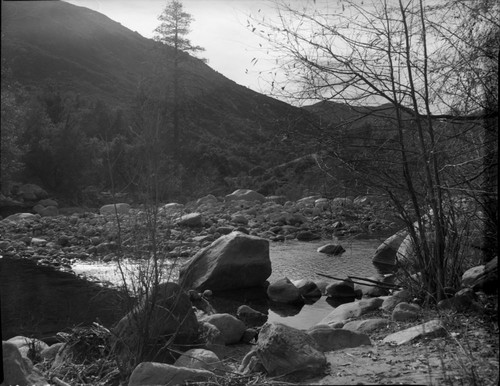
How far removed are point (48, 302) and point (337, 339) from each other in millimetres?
5030

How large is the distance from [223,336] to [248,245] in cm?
324

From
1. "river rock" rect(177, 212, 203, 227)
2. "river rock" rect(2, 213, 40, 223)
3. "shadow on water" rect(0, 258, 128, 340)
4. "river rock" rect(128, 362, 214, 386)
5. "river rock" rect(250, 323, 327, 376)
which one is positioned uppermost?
"river rock" rect(250, 323, 327, 376)

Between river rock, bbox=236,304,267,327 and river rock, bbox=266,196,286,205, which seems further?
river rock, bbox=266,196,286,205

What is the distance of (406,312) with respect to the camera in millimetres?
5633

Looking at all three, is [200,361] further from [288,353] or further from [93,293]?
[93,293]

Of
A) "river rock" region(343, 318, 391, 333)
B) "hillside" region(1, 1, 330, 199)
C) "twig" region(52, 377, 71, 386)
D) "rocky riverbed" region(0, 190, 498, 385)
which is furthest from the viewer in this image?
"hillside" region(1, 1, 330, 199)

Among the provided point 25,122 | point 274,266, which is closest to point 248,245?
point 274,266

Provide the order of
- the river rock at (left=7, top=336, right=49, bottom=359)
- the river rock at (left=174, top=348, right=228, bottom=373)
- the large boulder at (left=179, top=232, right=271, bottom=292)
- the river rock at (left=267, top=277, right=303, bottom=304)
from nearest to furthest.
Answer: the river rock at (left=174, top=348, right=228, bottom=373) < the river rock at (left=7, top=336, right=49, bottom=359) < the river rock at (left=267, top=277, right=303, bottom=304) < the large boulder at (left=179, top=232, right=271, bottom=292)

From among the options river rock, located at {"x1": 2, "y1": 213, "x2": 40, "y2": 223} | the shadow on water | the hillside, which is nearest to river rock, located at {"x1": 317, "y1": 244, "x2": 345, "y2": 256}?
the hillside

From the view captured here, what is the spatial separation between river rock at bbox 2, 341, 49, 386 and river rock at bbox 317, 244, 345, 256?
294 inches

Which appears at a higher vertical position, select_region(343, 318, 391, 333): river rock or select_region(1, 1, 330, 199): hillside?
select_region(1, 1, 330, 199): hillside

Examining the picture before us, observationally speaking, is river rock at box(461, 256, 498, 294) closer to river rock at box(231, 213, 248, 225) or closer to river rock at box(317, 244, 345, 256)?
river rock at box(317, 244, 345, 256)

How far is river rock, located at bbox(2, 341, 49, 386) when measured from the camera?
14.3 ft

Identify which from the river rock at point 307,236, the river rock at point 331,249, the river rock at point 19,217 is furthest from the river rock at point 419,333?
the river rock at point 19,217
